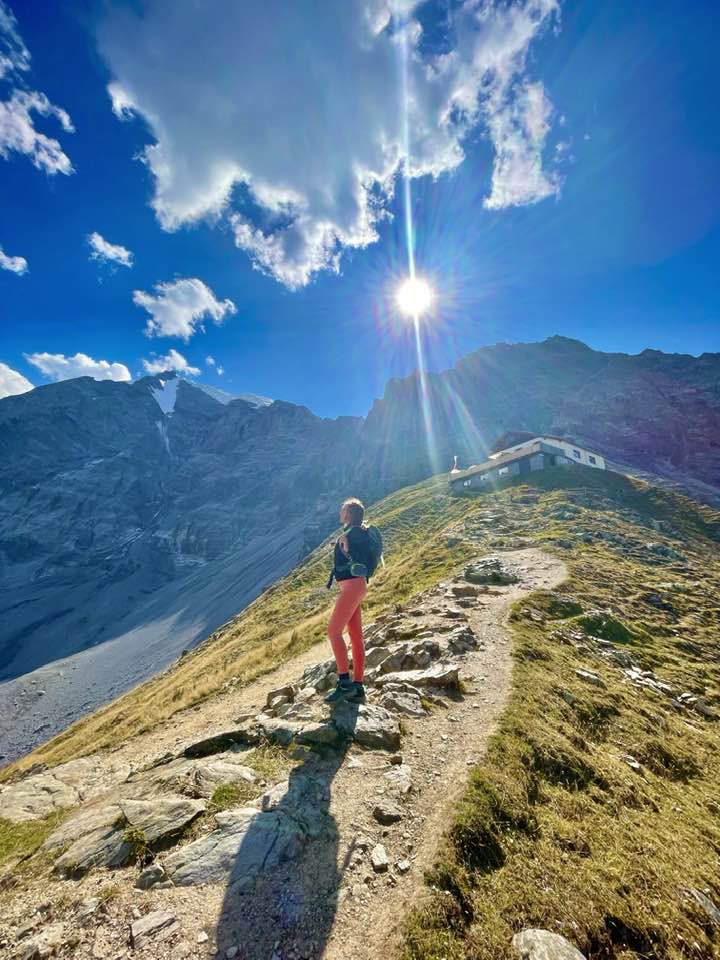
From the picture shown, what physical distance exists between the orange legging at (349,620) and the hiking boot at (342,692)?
212mm

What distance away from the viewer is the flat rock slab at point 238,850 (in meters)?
4.49

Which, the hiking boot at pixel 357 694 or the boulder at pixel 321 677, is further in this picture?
the boulder at pixel 321 677

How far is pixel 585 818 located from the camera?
553 cm

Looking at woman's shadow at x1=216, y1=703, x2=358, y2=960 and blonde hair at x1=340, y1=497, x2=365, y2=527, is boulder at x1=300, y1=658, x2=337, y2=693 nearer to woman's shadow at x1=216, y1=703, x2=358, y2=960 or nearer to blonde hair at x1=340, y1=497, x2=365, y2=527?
woman's shadow at x1=216, y1=703, x2=358, y2=960

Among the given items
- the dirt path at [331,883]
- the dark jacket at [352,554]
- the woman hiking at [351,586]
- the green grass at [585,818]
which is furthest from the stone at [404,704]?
the dark jacket at [352,554]

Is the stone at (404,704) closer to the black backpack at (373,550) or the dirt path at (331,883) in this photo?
the dirt path at (331,883)

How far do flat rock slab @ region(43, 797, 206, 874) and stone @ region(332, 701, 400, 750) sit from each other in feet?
8.78

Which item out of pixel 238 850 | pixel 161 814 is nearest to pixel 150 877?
pixel 238 850

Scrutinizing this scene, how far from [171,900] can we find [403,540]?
48.6m

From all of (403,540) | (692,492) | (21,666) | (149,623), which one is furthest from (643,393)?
(21,666)

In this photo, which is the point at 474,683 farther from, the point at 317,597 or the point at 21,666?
the point at 21,666

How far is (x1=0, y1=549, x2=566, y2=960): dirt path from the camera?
3744 millimetres

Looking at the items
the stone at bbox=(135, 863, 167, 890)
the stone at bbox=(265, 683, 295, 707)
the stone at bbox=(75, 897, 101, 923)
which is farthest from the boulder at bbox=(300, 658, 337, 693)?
the stone at bbox=(75, 897, 101, 923)

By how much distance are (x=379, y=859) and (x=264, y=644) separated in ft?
76.0
